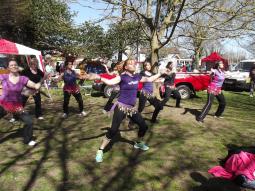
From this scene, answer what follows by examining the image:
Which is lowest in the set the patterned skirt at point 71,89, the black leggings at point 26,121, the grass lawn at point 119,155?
the grass lawn at point 119,155

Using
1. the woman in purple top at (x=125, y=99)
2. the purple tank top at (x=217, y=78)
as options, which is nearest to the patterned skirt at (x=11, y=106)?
the woman in purple top at (x=125, y=99)

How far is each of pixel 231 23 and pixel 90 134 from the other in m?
6.35

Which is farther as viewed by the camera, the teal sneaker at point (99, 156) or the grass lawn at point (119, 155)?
the teal sneaker at point (99, 156)

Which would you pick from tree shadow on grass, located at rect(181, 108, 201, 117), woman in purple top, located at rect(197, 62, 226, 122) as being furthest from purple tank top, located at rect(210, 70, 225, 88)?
tree shadow on grass, located at rect(181, 108, 201, 117)

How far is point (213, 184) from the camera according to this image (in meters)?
5.48

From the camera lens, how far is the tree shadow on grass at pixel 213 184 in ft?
17.5

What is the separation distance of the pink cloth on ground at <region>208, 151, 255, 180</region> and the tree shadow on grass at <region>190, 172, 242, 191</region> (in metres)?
0.10

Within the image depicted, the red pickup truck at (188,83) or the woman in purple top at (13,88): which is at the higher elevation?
the woman in purple top at (13,88)

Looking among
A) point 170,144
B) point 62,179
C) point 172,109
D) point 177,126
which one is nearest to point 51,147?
point 62,179

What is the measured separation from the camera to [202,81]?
1641 centimetres

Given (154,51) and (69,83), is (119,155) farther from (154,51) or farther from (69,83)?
(154,51)

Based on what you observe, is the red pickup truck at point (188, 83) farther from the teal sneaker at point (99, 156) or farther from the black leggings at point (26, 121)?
the teal sneaker at point (99, 156)

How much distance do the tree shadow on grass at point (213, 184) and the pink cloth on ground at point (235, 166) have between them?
0.10 metres

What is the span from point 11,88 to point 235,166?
4561 millimetres
